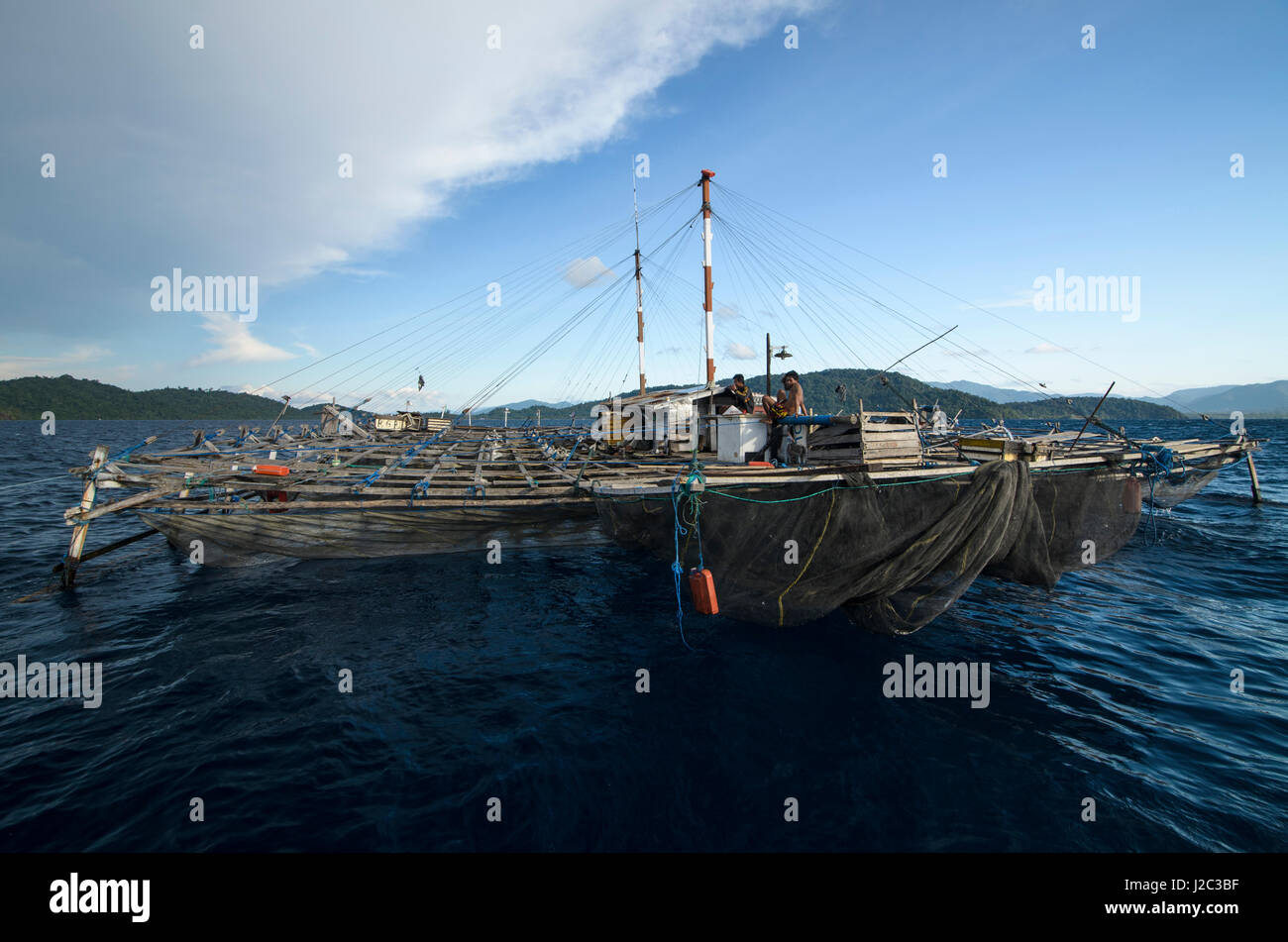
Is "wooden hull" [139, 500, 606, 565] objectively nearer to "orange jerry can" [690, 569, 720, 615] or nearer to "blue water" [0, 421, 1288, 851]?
"blue water" [0, 421, 1288, 851]

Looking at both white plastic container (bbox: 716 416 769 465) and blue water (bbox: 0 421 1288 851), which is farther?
white plastic container (bbox: 716 416 769 465)

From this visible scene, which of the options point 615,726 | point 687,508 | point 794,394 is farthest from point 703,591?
point 794,394

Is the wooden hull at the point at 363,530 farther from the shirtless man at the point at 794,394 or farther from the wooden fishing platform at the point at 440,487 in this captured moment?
the shirtless man at the point at 794,394

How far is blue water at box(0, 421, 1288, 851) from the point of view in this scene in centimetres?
599

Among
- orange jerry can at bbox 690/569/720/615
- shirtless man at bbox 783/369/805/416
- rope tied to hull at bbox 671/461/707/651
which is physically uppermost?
shirtless man at bbox 783/369/805/416

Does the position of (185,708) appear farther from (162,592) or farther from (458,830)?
(162,592)

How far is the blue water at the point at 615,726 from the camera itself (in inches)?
236

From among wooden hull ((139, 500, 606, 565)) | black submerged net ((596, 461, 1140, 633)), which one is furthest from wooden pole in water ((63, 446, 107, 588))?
black submerged net ((596, 461, 1140, 633))

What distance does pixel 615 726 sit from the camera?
7898 mm

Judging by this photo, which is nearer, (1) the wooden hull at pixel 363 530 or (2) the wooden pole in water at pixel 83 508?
(2) the wooden pole in water at pixel 83 508

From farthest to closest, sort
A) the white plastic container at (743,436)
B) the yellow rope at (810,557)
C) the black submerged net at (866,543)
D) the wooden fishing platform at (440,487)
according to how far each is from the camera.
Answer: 1. the white plastic container at (743,436)
2. the wooden fishing platform at (440,487)
3. the yellow rope at (810,557)
4. the black submerged net at (866,543)

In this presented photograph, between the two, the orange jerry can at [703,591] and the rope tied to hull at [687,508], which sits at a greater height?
the rope tied to hull at [687,508]

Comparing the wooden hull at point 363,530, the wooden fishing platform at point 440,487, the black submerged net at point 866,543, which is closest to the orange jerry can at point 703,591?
the black submerged net at point 866,543

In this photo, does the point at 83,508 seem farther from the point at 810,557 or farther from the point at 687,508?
the point at 810,557
